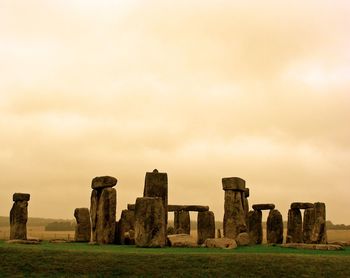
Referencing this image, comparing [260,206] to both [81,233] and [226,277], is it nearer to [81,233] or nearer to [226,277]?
[81,233]

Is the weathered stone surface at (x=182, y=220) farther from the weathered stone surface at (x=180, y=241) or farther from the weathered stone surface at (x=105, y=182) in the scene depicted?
the weathered stone surface at (x=180, y=241)

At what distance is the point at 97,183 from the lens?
23875 millimetres

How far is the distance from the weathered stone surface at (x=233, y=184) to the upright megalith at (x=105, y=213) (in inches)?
198

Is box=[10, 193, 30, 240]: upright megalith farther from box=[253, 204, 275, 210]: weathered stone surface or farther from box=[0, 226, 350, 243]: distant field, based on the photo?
box=[253, 204, 275, 210]: weathered stone surface

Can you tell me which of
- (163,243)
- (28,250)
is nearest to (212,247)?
(163,243)

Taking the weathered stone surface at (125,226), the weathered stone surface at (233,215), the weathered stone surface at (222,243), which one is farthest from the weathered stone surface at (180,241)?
the weathered stone surface at (233,215)

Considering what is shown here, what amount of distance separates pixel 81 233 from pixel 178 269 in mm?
12529

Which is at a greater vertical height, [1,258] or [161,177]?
[161,177]

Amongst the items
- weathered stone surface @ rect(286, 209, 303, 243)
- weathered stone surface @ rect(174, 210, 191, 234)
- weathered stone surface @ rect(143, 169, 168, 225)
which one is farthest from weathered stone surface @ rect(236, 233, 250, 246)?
weathered stone surface @ rect(174, 210, 191, 234)

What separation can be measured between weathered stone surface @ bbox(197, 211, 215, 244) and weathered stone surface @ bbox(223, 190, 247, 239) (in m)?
2.61

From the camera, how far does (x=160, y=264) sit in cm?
1573

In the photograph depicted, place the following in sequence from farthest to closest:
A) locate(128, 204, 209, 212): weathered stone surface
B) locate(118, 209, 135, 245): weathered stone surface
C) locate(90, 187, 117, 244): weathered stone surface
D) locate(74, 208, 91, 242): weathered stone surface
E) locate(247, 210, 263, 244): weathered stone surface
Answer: locate(128, 204, 209, 212): weathered stone surface, locate(247, 210, 263, 244): weathered stone surface, locate(74, 208, 91, 242): weathered stone surface, locate(118, 209, 135, 245): weathered stone surface, locate(90, 187, 117, 244): weathered stone surface

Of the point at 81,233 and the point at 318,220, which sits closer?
the point at 318,220

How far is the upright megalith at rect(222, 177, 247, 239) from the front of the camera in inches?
966
